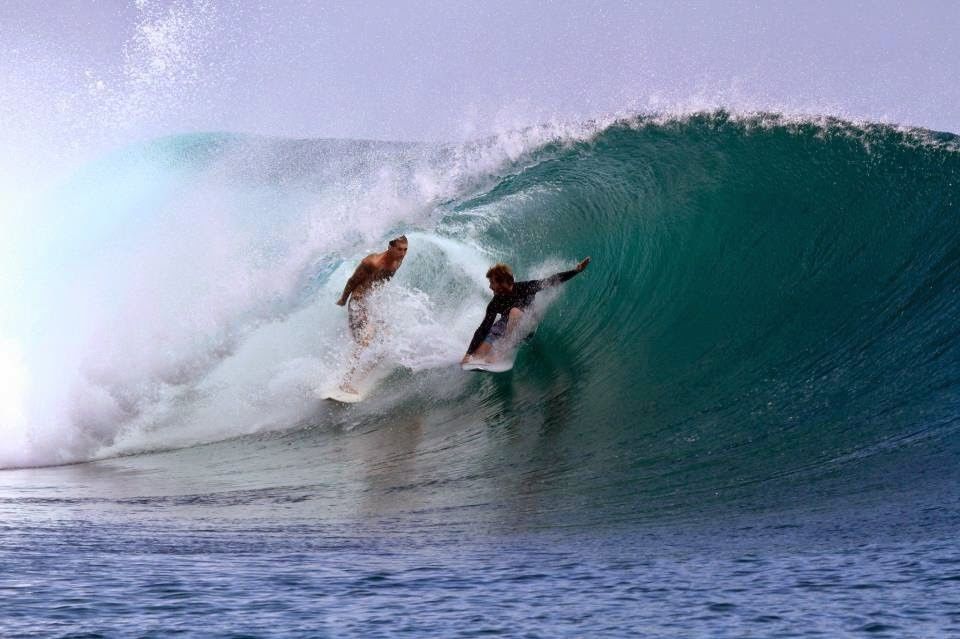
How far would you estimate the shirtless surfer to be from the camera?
9.09 metres

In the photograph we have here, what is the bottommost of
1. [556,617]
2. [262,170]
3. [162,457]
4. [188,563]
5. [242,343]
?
[556,617]

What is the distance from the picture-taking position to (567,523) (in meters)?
4.59

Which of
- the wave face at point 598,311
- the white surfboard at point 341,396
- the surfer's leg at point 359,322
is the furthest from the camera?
the surfer's leg at point 359,322

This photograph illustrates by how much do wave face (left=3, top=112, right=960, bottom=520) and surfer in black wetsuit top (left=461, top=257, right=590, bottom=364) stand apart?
0.90 feet

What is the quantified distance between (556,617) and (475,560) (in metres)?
0.82

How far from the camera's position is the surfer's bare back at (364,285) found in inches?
358

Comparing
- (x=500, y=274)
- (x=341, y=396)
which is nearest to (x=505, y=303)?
(x=500, y=274)

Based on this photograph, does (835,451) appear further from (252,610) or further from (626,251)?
(626,251)

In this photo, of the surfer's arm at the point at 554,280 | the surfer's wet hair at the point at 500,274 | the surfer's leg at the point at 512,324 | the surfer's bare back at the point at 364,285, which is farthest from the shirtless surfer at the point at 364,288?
the surfer's arm at the point at 554,280

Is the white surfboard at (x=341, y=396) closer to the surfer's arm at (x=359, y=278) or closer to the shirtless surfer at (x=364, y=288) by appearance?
the shirtless surfer at (x=364, y=288)

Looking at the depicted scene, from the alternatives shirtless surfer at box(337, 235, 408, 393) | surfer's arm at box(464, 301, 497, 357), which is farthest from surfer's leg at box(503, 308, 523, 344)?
shirtless surfer at box(337, 235, 408, 393)

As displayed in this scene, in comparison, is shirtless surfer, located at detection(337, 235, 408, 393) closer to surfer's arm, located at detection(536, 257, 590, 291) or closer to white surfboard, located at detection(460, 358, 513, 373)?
white surfboard, located at detection(460, 358, 513, 373)

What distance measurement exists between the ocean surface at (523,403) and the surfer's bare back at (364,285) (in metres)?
0.16

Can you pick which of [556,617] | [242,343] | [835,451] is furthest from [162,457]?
[556,617]
